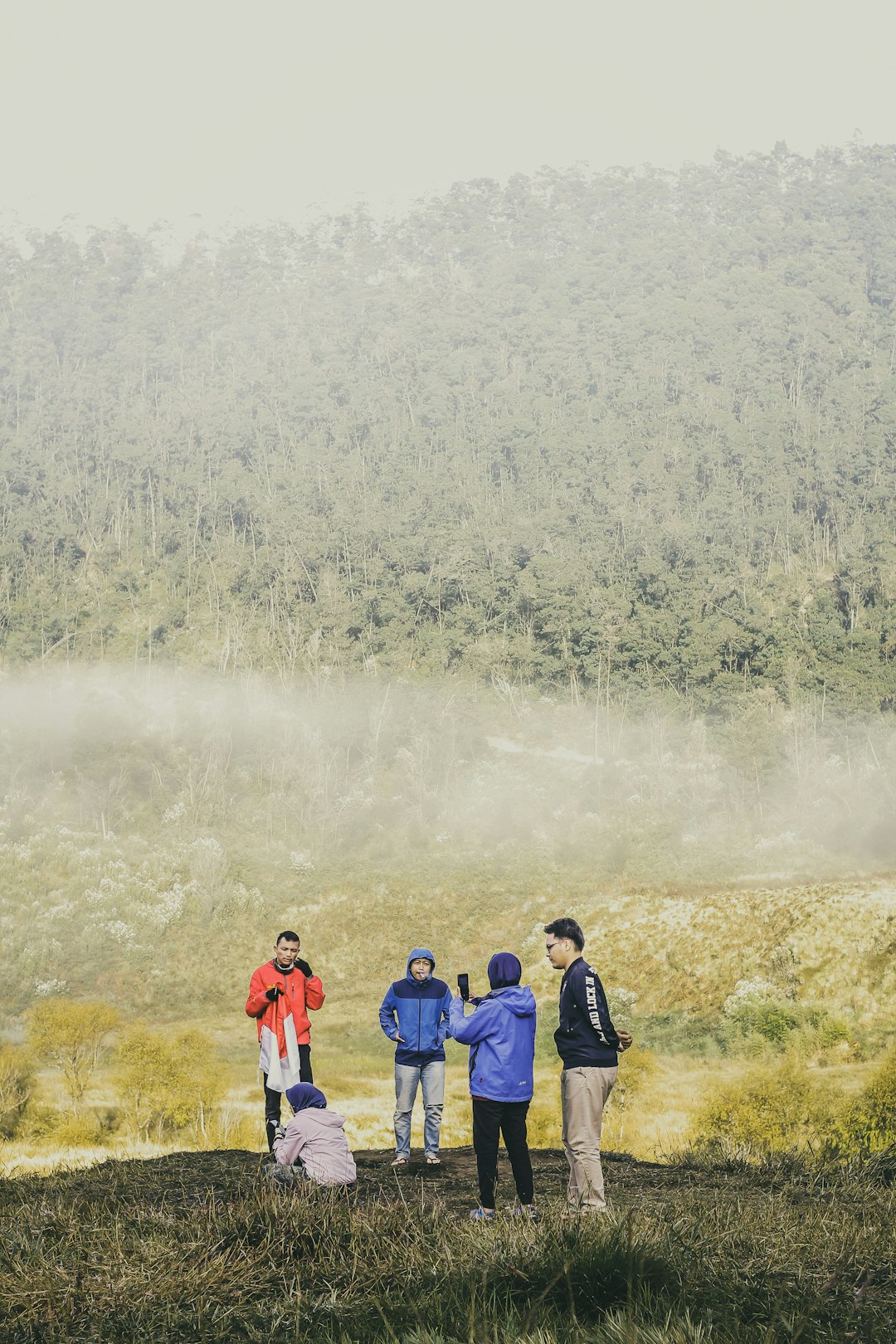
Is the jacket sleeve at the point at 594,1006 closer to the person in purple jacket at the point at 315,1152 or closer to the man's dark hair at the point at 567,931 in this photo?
the man's dark hair at the point at 567,931

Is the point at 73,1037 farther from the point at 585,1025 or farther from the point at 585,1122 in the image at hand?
the point at 585,1025

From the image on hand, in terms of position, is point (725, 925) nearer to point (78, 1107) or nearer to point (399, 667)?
point (78, 1107)

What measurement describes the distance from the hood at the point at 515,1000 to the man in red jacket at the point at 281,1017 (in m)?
2.97

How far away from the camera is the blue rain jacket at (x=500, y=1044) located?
709 centimetres

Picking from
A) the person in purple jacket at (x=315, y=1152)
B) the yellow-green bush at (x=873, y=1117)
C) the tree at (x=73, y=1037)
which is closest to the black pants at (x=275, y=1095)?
the person in purple jacket at (x=315, y=1152)

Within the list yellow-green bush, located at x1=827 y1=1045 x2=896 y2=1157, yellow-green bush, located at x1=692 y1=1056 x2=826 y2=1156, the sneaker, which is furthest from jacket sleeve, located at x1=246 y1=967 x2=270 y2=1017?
yellow-green bush, located at x1=692 y1=1056 x2=826 y2=1156

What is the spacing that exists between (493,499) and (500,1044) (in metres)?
149

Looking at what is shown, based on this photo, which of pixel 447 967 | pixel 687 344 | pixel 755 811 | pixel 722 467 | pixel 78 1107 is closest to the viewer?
pixel 78 1107

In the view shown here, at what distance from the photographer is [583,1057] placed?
6941mm

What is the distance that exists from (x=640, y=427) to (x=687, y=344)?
99.0ft

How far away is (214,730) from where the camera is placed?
11312 centimetres

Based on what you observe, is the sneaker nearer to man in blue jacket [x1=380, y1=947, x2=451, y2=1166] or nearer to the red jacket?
man in blue jacket [x1=380, y1=947, x2=451, y2=1166]

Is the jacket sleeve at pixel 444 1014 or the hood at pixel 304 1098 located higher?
the hood at pixel 304 1098

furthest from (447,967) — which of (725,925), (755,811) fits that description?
(755,811)
